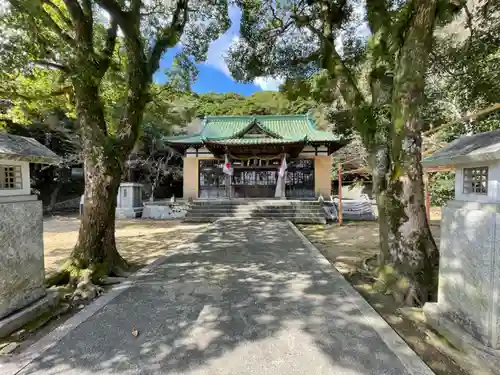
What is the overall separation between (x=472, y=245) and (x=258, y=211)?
9.96m

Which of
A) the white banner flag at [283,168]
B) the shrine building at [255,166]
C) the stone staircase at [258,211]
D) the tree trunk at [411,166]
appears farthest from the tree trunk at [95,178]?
the white banner flag at [283,168]

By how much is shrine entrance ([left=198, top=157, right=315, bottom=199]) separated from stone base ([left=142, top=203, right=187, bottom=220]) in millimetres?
3028

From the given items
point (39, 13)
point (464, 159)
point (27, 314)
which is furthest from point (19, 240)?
point (464, 159)

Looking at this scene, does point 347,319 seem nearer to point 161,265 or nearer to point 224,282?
point 224,282

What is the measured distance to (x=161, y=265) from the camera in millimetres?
5102

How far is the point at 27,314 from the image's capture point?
2900 mm

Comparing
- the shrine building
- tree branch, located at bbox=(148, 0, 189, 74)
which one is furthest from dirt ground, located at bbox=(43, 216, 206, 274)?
the shrine building

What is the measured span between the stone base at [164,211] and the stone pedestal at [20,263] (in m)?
10.3

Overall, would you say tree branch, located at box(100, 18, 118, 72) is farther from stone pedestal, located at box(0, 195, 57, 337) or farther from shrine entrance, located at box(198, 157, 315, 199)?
shrine entrance, located at box(198, 157, 315, 199)

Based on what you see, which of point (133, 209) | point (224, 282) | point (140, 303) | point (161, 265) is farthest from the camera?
point (133, 209)

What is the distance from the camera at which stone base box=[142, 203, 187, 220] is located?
44.3 ft

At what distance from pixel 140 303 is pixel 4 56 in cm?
479

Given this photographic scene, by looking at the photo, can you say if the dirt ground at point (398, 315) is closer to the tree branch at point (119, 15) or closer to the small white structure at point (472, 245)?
the small white structure at point (472, 245)

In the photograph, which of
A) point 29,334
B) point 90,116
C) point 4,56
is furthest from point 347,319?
point 4,56
